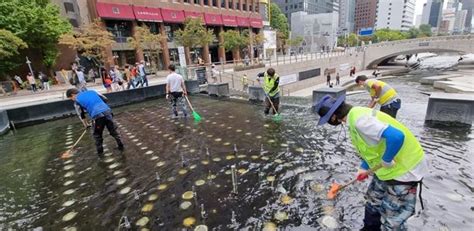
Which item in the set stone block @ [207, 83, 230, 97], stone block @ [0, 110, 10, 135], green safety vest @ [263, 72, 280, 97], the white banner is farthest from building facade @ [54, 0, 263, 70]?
green safety vest @ [263, 72, 280, 97]

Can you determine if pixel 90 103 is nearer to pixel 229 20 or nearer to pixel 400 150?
pixel 400 150

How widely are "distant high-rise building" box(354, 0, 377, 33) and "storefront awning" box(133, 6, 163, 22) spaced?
123 meters

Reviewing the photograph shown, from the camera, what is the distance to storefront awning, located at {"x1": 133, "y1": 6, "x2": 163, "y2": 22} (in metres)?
26.7

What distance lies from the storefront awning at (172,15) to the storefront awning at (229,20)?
7154 mm

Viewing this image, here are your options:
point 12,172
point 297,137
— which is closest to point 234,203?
point 297,137

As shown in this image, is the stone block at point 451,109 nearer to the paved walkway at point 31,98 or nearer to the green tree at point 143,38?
the paved walkway at point 31,98

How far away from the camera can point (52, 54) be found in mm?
21703

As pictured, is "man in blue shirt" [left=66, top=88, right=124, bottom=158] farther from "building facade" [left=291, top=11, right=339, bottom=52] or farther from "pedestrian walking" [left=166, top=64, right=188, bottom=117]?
"building facade" [left=291, top=11, right=339, bottom=52]

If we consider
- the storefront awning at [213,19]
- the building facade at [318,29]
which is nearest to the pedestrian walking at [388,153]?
the storefront awning at [213,19]

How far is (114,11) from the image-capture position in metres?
25.2

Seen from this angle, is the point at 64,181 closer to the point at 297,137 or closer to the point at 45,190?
the point at 45,190

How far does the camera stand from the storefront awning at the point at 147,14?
26.7 m

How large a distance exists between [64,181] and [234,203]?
366 centimetres

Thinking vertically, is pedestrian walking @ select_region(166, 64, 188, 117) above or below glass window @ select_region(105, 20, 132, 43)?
below
